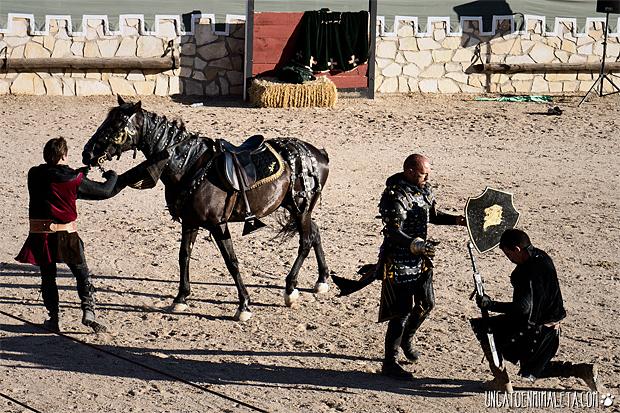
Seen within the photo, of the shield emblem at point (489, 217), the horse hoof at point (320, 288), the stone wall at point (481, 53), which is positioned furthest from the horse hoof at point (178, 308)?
the stone wall at point (481, 53)

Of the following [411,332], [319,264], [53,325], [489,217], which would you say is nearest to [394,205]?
[489,217]

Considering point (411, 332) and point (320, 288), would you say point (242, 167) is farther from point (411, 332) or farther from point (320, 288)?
point (411, 332)

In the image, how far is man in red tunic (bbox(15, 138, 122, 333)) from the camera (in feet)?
31.1

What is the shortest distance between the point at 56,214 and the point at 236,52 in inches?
452

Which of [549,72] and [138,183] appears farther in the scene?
[549,72]

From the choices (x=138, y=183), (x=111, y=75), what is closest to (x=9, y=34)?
(x=111, y=75)

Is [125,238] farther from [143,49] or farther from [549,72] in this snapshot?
[549,72]

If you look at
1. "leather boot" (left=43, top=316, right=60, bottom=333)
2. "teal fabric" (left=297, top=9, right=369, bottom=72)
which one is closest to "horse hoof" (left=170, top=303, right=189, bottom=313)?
"leather boot" (left=43, top=316, right=60, bottom=333)

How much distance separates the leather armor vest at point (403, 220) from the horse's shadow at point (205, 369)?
2.78 ft

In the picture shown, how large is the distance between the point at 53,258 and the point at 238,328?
1751 millimetres

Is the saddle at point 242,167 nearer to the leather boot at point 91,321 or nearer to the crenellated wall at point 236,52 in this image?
the leather boot at point 91,321

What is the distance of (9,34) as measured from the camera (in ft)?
65.7

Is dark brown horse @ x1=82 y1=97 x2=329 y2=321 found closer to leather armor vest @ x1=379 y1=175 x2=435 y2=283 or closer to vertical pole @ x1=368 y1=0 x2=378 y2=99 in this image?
leather armor vest @ x1=379 y1=175 x2=435 y2=283

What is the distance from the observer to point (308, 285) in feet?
37.6
